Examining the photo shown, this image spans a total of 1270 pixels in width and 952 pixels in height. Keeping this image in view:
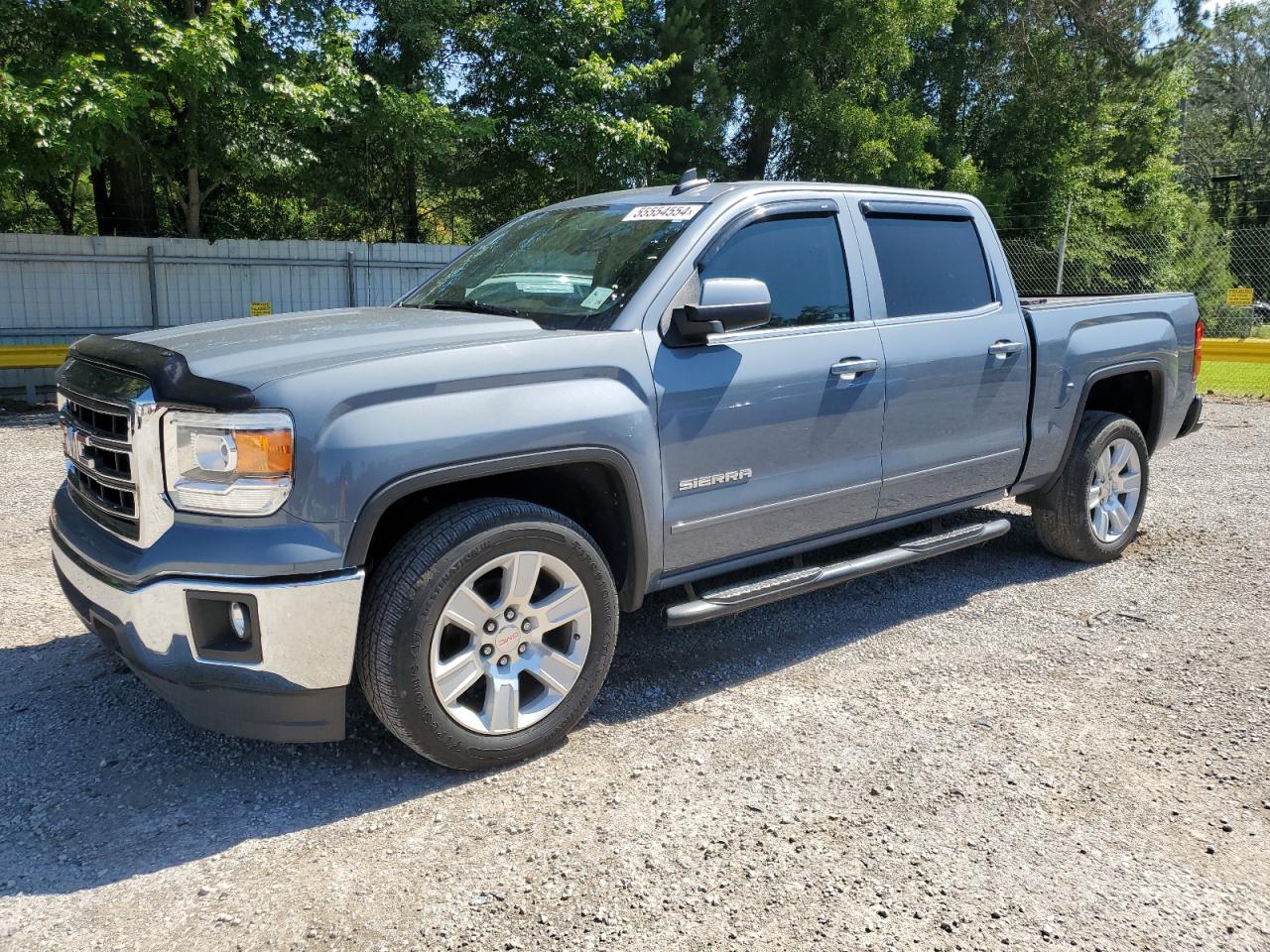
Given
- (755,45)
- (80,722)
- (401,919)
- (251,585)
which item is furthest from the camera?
(755,45)

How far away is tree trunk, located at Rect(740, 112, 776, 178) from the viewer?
2350 centimetres

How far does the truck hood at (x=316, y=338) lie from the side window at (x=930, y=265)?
5.84ft

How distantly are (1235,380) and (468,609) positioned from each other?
57.2ft

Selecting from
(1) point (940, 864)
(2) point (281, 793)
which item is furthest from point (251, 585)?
(1) point (940, 864)

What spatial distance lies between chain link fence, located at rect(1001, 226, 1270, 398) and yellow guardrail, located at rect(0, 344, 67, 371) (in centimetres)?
1752

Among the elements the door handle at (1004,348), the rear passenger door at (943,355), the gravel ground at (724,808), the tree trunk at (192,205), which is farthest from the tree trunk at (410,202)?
the gravel ground at (724,808)

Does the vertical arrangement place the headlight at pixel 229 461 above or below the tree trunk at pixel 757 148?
below

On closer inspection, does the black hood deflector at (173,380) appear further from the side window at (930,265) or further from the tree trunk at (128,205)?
the tree trunk at (128,205)

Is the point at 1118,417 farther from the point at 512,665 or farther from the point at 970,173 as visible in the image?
the point at 970,173

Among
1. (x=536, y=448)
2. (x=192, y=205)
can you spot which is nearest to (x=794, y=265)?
(x=536, y=448)

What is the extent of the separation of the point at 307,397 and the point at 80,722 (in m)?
1.75

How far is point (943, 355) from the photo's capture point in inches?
179

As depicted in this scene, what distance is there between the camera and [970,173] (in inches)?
992

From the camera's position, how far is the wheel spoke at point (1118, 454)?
570 centimetres
